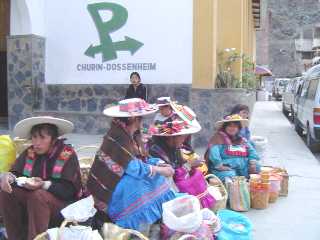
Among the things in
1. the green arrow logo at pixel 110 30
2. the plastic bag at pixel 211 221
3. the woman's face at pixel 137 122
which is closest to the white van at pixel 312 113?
the green arrow logo at pixel 110 30

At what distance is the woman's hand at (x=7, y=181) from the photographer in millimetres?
3684

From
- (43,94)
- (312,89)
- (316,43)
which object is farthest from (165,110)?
(316,43)

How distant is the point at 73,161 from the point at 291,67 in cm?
6402

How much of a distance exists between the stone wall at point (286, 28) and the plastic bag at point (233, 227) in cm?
5859

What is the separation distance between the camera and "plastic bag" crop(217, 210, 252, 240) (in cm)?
426

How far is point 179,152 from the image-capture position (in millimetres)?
4656

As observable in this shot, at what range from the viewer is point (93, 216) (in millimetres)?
3932

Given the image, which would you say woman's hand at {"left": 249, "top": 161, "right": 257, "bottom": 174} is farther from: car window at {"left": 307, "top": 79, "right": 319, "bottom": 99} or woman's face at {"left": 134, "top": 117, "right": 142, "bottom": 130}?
car window at {"left": 307, "top": 79, "right": 319, "bottom": 99}

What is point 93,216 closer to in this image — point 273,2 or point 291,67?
point 291,67

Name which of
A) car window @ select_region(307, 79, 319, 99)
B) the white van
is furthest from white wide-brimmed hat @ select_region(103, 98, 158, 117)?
car window @ select_region(307, 79, 319, 99)

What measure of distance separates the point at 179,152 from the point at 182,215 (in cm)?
85

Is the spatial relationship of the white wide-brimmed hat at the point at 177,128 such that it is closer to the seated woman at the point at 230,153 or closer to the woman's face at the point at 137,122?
the woman's face at the point at 137,122

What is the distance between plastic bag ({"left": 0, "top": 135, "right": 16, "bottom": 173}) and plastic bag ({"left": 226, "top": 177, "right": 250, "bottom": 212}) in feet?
8.30

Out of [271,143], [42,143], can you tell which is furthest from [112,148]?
[271,143]
